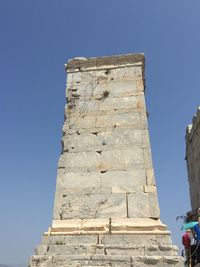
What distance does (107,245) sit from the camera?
205 inches

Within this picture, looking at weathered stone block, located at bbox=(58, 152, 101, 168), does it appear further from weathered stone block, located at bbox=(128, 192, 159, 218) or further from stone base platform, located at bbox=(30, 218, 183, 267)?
stone base platform, located at bbox=(30, 218, 183, 267)

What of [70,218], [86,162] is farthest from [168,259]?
[86,162]

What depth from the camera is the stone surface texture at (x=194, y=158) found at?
14008 millimetres

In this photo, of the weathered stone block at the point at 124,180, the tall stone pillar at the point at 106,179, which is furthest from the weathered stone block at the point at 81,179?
the weathered stone block at the point at 124,180

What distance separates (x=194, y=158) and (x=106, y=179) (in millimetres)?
9809

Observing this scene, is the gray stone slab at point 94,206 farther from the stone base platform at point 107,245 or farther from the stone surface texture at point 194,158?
the stone surface texture at point 194,158

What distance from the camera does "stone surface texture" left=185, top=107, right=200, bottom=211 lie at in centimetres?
1401

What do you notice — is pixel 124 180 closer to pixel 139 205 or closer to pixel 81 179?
pixel 139 205

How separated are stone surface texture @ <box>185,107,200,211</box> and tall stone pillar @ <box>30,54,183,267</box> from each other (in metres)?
7.84

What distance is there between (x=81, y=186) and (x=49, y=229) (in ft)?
3.26

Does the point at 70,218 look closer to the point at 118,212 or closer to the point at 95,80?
the point at 118,212

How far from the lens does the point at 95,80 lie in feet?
24.2

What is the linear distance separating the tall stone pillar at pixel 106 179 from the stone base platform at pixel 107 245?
1 centimetres

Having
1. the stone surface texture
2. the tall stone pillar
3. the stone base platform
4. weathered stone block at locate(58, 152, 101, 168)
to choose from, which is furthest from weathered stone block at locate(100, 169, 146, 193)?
the stone surface texture
